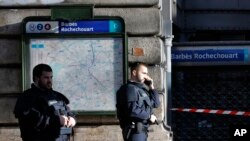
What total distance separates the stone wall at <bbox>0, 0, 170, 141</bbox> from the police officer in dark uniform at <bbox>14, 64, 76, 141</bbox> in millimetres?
3620

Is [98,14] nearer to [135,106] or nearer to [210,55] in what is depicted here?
[135,106]

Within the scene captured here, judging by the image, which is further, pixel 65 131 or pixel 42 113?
pixel 65 131

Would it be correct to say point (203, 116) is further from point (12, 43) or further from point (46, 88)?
point (46, 88)

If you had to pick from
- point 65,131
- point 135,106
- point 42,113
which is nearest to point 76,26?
point 135,106

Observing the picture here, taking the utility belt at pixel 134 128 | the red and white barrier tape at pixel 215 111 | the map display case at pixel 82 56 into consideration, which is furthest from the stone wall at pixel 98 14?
the red and white barrier tape at pixel 215 111

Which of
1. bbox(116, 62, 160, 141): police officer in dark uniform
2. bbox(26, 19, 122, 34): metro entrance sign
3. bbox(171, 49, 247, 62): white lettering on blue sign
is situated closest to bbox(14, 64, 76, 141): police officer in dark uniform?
bbox(116, 62, 160, 141): police officer in dark uniform

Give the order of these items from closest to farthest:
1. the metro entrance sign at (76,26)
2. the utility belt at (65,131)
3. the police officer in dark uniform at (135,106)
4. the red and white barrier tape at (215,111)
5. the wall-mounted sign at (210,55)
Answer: the utility belt at (65,131) < the police officer in dark uniform at (135,106) < the metro entrance sign at (76,26) < the red and white barrier tape at (215,111) < the wall-mounted sign at (210,55)

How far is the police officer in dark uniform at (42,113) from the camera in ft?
25.1

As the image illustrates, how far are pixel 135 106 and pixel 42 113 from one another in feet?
5.64

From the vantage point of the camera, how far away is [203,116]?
1438 cm

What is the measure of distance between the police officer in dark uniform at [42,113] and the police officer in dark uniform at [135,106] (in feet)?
4.57

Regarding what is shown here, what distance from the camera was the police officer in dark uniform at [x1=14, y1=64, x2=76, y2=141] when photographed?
7.64 meters

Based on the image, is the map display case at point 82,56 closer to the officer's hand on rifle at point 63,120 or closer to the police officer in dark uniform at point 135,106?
the police officer in dark uniform at point 135,106

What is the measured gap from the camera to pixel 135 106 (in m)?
9.14
